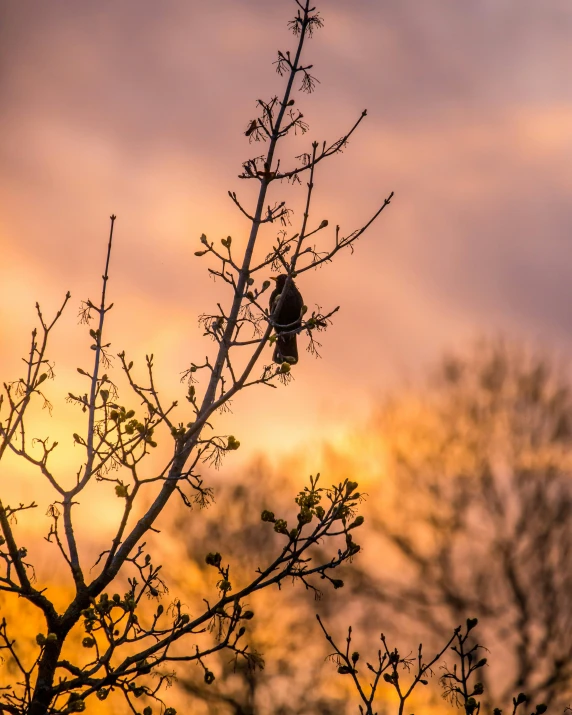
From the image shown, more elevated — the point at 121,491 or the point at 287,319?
the point at 287,319

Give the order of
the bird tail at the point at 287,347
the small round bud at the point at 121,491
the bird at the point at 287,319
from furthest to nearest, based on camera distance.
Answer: the bird tail at the point at 287,347 → the bird at the point at 287,319 → the small round bud at the point at 121,491

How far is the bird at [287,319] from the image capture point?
6273 millimetres

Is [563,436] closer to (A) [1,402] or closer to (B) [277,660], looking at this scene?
(B) [277,660]

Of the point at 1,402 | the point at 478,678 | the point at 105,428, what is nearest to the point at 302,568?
the point at 105,428

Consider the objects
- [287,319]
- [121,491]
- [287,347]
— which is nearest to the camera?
[121,491]

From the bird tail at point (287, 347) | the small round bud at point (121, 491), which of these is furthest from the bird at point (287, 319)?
the small round bud at point (121, 491)

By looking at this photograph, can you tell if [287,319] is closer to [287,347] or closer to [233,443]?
[287,347]

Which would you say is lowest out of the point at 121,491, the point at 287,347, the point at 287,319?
the point at 121,491

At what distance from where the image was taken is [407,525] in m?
15.7

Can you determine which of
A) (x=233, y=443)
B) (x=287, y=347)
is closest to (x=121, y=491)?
(x=233, y=443)

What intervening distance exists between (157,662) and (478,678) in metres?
10.0

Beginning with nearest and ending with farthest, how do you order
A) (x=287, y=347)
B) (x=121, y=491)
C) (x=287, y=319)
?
(x=121, y=491) < (x=287, y=347) < (x=287, y=319)

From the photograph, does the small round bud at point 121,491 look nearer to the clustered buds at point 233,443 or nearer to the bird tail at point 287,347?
the clustered buds at point 233,443

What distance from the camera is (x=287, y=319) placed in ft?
24.8
